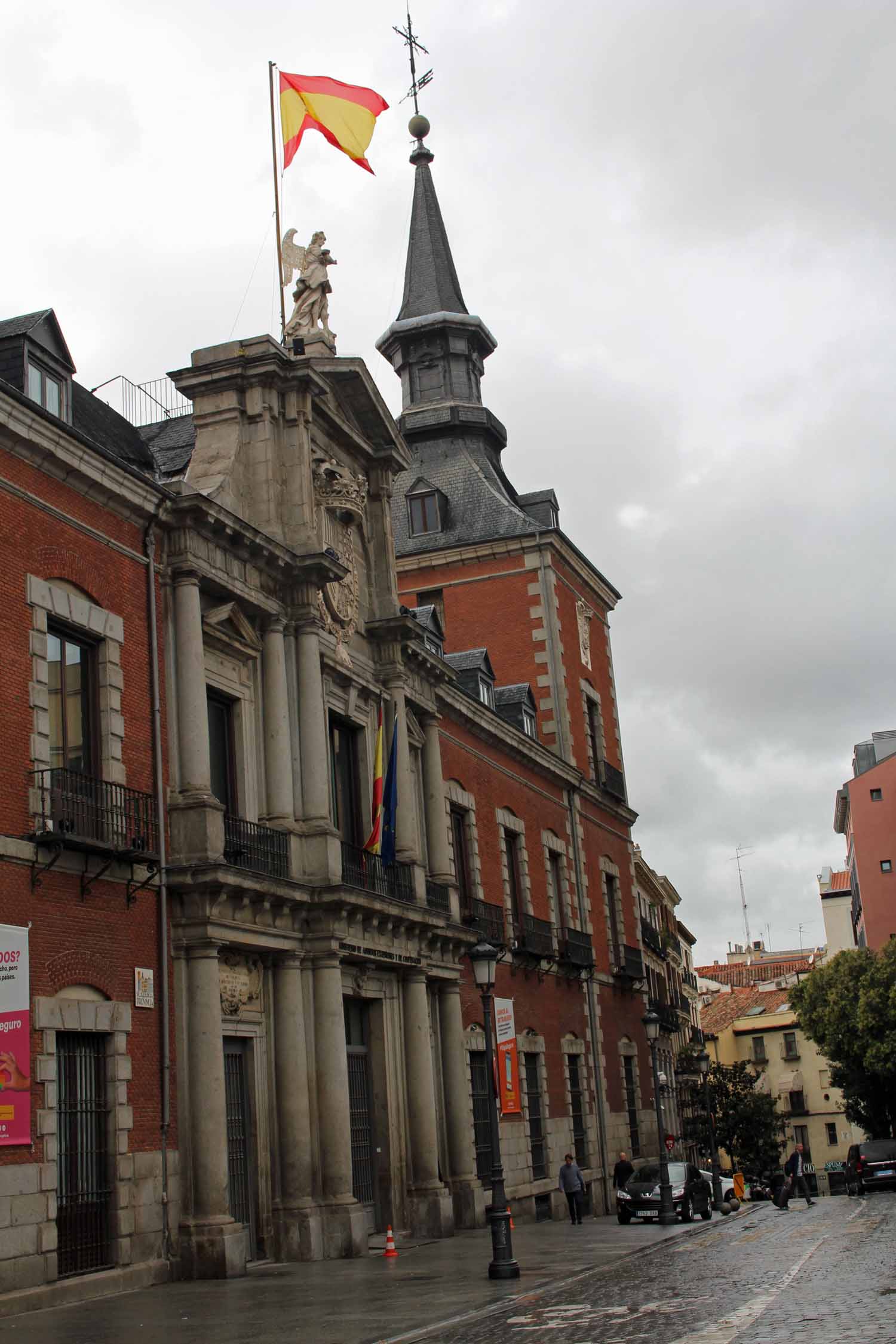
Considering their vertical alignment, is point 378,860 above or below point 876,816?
below

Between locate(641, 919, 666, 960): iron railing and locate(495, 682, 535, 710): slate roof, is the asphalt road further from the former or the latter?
locate(641, 919, 666, 960): iron railing

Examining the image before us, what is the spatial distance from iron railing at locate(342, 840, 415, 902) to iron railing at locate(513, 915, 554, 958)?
7.03m

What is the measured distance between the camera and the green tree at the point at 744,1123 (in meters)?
63.8

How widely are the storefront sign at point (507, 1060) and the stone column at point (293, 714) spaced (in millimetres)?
9105

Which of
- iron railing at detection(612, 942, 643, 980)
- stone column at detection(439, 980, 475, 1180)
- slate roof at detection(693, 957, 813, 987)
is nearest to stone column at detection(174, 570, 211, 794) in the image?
stone column at detection(439, 980, 475, 1180)

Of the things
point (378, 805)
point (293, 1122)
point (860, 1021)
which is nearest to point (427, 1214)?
point (293, 1122)

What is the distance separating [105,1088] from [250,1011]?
3.40 meters

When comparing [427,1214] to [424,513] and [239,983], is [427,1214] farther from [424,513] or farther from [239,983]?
[424,513]

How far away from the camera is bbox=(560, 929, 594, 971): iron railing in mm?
34469

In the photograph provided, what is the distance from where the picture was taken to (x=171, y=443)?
26.5m

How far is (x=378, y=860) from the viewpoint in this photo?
24281mm

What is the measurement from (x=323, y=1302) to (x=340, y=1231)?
5918 millimetres

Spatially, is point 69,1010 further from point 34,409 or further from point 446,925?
point 446,925

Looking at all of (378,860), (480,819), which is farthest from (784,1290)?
(480,819)
